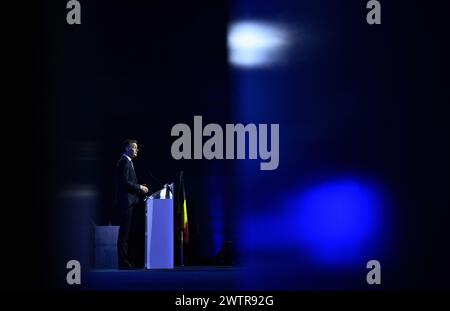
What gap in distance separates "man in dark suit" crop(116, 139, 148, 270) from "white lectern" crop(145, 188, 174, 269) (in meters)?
0.43

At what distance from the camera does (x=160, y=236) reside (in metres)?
6.23

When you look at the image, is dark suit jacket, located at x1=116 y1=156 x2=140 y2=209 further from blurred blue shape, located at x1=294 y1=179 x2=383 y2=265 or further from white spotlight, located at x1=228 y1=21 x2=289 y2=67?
blurred blue shape, located at x1=294 y1=179 x2=383 y2=265

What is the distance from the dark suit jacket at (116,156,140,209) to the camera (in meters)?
6.64

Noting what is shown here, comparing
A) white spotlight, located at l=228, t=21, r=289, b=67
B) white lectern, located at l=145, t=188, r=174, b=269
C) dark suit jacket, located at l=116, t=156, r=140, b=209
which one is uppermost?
white spotlight, located at l=228, t=21, r=289, b=67

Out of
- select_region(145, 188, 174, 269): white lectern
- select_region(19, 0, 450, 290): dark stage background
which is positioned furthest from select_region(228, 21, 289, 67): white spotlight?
select_region(145, 188, 174, 269): white lectern

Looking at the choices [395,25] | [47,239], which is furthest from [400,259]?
[47,239]

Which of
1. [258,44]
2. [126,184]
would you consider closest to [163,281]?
[126,184]

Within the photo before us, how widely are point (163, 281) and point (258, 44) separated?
2.00 meters

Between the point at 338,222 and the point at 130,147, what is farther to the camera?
the point at 130,147

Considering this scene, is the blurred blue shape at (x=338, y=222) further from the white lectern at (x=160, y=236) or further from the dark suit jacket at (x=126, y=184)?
the dark suit jacket at (x=126, y=184)

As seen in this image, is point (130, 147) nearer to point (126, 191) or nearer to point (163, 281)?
point (126, 191)

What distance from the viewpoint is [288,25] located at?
5348 millimetres

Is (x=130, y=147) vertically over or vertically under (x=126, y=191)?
over

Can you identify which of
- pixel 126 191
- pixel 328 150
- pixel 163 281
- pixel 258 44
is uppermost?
pixel 258 44
